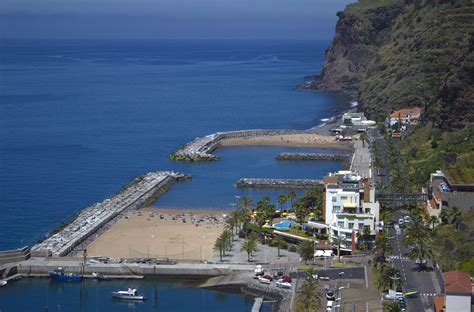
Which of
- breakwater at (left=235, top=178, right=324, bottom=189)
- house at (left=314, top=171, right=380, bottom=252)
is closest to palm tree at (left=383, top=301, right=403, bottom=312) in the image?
house at (left=314, top=171, right=380, bottom=252)

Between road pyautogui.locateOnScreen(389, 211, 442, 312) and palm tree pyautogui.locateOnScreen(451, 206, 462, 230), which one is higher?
palm tree pyautogui.locateOnScreen(451, 206, 462, 230)

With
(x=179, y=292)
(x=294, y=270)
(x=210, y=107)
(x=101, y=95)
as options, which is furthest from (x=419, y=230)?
(x=101, y=95)

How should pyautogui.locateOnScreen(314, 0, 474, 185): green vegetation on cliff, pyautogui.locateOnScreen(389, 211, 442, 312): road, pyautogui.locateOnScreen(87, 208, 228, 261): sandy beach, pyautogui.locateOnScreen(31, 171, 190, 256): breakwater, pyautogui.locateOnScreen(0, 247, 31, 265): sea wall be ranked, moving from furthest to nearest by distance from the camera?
pyautogui.locateOnScreen(314, 0, 474, 185): green vegetation on cliff
pyautogui.locateOnScreen(31, 171, 190, 256): breakwater
pyautogui.locateOnScreen(87, 208, 228, 261): sandy beach
pyautogui.locateOnScreen(0, 247, 31, 265): sea wall
pyautogui.locateOnScreen(389, 211, 442, 312): road

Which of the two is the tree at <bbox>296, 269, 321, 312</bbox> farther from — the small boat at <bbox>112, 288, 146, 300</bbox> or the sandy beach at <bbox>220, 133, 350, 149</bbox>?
the sandy beach at <bbox>220, 133, 350, 149</bbox>

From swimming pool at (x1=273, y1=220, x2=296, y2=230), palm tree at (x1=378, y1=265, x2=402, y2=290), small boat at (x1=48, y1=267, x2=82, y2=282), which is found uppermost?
swimming pool at (x1=273, y1=220, x2=296, y2=230)

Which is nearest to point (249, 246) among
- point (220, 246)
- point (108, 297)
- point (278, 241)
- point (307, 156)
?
point (220, 246)

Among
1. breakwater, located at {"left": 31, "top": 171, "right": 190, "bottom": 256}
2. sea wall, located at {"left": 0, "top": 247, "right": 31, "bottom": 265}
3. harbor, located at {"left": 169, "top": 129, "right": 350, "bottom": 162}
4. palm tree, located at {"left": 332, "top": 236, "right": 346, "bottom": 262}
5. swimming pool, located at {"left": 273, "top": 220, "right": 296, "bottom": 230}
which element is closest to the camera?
palm tree, located at {"left": 332, "top": 236, "right": 346, "bottom": 262}

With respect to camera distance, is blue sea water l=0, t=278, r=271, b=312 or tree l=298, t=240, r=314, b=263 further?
tree l=298, t=240, r=314, b=263

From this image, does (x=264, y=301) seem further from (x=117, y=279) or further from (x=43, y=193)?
(x=43, y=193)
